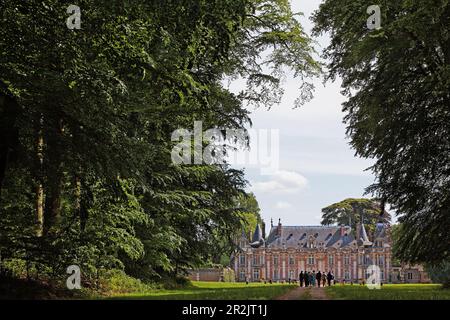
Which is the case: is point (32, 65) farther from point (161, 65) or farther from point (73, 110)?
point (161, 65)

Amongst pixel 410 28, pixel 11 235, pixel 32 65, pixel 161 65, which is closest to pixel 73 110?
pixel 32 65

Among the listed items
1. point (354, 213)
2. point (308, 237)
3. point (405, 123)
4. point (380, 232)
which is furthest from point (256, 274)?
point (405, 123)

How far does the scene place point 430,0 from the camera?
11.0 metres

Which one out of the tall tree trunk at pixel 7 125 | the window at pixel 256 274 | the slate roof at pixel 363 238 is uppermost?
the tall tree trunk at pixel 7 125

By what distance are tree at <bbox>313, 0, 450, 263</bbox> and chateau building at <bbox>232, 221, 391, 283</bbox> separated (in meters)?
67.1

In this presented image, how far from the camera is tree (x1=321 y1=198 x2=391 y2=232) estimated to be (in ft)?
253

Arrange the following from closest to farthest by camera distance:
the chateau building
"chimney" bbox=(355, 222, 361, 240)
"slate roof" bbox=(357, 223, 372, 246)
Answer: "chimney" bbox=(355, 222, 361, 240) → "slate roof" bbox=(357, 223, 372, 246) → the chateau building

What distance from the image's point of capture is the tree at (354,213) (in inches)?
3037

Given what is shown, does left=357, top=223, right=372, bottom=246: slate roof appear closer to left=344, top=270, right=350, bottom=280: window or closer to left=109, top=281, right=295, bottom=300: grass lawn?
left=344, top=270, right=350, bottom=280: window

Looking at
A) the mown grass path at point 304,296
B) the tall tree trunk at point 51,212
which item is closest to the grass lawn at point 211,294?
the mown grass path at point 304,296

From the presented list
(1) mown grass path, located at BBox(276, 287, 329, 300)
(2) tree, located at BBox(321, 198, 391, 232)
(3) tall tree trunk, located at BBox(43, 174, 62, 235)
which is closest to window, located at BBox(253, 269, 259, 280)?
(2) tree, located at BBox(321, 198, 391, 232)

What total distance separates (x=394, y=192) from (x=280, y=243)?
2859 inches

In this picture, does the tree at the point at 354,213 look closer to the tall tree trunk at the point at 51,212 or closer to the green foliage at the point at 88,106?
the green foliage at the point at 88,106

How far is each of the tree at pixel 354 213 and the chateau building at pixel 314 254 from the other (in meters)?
2.16
